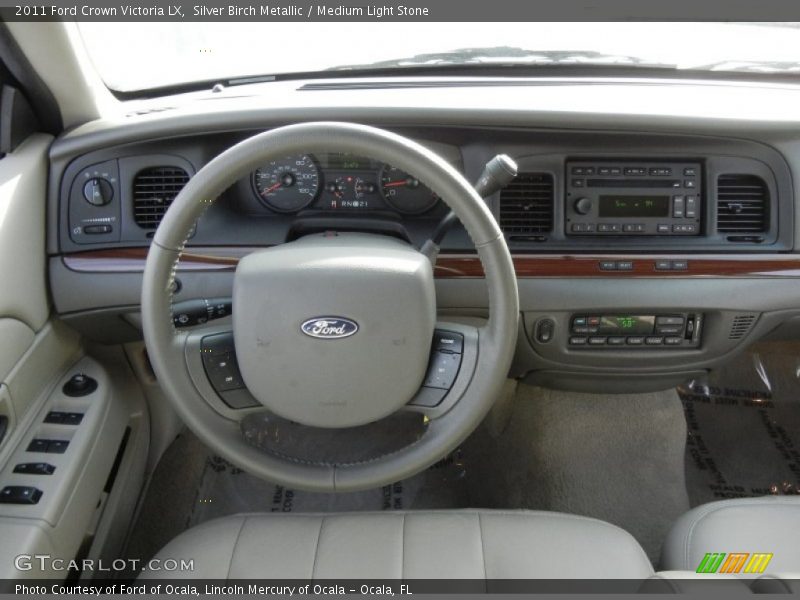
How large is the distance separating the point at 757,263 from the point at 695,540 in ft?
2.09

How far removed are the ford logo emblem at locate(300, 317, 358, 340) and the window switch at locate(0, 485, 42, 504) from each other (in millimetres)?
611

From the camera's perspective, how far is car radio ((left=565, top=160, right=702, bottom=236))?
1515mm

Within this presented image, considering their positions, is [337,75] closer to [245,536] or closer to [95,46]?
[95,46]

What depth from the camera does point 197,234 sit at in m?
1.50

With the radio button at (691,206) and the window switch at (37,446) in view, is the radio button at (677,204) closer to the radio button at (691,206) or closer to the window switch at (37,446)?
the radio button at (691,206)

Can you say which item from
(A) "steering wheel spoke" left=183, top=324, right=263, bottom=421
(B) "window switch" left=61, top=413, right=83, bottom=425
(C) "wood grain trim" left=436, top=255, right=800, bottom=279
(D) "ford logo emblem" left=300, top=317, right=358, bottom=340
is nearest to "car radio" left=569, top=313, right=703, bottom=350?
(C) "wood grain trim" left=436, top=255, right=800, bottom=279

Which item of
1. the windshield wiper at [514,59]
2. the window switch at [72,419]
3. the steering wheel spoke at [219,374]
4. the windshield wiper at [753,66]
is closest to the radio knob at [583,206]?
the windshield wiper at [514,59]

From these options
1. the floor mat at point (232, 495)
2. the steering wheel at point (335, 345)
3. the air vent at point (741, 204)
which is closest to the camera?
the steering wheel at point (335, 345)

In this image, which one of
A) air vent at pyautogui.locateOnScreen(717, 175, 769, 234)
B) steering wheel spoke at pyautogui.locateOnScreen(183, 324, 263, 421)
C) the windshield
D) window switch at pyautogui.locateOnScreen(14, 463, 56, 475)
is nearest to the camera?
steering wheel spoke at pyautogui.locateOnScreen(183, 324, 263, 421)

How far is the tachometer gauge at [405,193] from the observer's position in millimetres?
1494

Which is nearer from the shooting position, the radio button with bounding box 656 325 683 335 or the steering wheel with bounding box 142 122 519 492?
the steering wheel with bounding box 142 122 519 492

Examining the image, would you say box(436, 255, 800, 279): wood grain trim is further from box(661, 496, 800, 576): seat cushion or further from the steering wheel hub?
Result: box(661, 496, 800, 576): seat cushion
